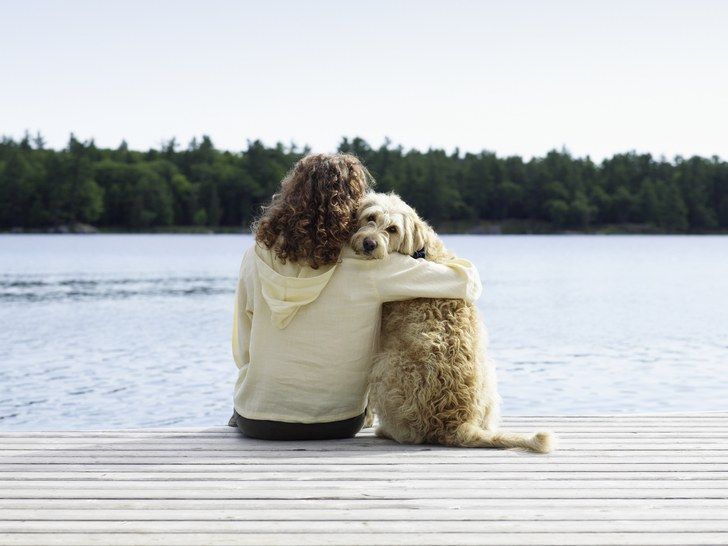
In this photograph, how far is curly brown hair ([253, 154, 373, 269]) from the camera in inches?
171

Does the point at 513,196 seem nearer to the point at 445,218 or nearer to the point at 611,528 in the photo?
the point at 445,218

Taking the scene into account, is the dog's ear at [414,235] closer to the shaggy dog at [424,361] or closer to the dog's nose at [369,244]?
the shaggy dog at [424,361]

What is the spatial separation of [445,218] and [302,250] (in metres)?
91.7

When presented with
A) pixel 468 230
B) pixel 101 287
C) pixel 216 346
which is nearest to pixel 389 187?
pixel 468 230

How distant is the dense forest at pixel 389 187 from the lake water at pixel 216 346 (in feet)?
185

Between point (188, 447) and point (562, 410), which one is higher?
point (188, 447)

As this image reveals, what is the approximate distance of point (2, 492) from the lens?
3590mm

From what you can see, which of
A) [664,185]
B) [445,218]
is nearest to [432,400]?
[445,218]

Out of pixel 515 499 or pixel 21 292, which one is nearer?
pixel 515 499

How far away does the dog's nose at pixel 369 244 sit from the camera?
4273 mm

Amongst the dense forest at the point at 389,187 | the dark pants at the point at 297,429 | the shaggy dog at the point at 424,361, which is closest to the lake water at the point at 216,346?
the dark pants at the point at 297,429

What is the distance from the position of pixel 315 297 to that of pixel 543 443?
131 centimetres

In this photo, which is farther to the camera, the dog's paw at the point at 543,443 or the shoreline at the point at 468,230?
the shoreline at the point at 468,230

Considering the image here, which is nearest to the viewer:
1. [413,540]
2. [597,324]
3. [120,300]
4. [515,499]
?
[413,540]
